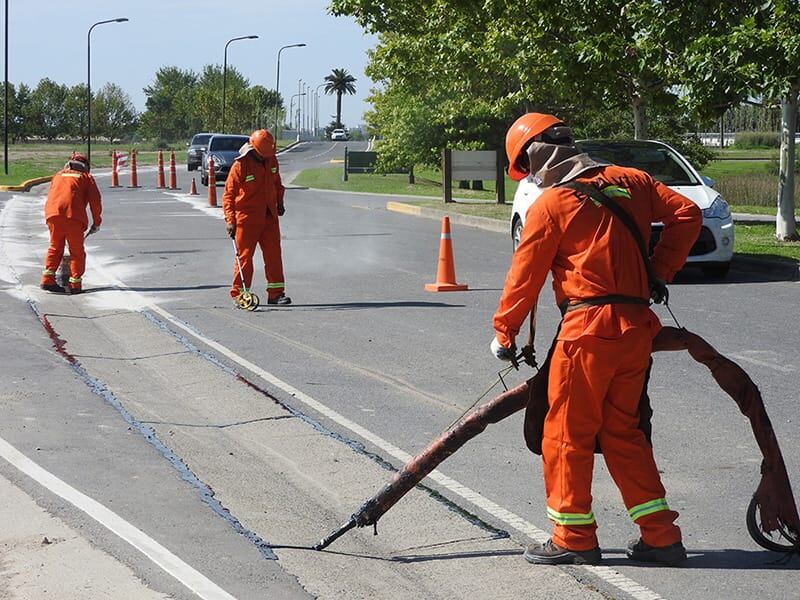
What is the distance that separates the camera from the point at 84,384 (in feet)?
30.3

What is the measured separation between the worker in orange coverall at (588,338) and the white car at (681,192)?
9492mm

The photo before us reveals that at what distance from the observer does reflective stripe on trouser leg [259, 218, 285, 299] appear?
13492 mm

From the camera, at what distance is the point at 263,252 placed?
13.5 meters

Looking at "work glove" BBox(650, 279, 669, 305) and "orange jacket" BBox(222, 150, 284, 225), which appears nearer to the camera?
"work glove" BBox(650, 279, 669, 305)

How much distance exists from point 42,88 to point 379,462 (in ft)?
392

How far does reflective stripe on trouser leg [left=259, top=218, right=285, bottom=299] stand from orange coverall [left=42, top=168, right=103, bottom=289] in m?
2.37

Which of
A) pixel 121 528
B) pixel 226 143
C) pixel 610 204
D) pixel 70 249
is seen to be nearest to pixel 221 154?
pixel 226 143

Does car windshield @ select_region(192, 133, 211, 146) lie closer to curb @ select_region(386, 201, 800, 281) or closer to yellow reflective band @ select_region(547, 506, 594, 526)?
curb @ select_region(386, 201, 800, 281)

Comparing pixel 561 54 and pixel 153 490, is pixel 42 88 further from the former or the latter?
pixel 153 490

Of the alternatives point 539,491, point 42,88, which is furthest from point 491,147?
point 42,88

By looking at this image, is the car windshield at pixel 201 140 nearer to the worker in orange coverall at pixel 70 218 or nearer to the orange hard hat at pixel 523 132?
the worker in orange coverall at pixel 70 218

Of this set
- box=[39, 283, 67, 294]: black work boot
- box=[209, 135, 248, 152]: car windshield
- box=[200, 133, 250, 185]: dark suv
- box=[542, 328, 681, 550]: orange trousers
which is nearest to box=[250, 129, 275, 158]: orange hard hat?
box=[39, 283, 67, 294]: black work boot

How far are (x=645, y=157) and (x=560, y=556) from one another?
12.7 metres

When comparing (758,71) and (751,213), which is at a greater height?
(758,71)
